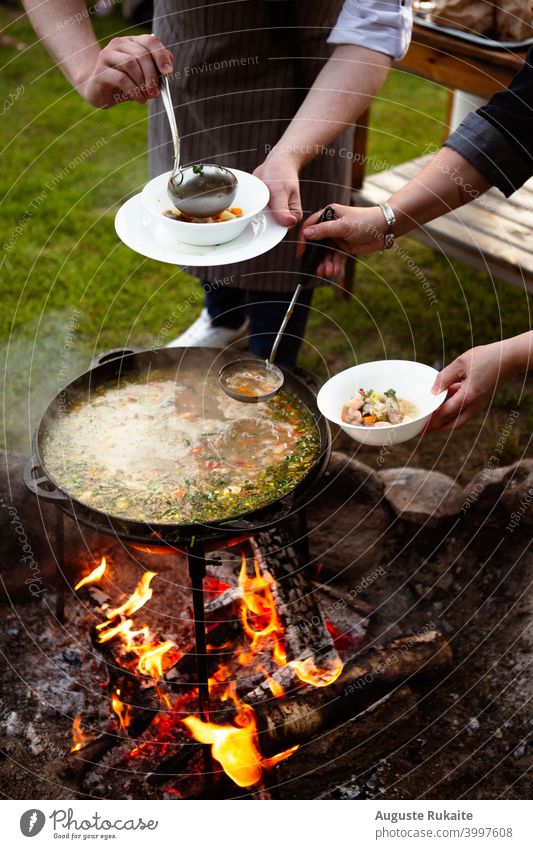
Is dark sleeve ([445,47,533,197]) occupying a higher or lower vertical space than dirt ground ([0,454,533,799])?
higher

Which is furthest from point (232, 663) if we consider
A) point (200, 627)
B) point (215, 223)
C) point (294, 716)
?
point (215, 223)

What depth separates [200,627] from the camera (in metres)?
Answer: 2.03

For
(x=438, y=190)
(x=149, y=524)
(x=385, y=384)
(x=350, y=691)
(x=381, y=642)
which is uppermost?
(x=438, y=190)

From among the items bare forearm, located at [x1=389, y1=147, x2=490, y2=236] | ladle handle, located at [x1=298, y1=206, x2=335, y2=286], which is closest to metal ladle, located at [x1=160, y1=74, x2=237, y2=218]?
ladle handle, located at [x1=298, y1=206, x2=335, y2=286]

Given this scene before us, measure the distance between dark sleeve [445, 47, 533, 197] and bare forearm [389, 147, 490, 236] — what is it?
0.03m

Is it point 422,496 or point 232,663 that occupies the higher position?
point 422,496

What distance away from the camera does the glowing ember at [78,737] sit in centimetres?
220

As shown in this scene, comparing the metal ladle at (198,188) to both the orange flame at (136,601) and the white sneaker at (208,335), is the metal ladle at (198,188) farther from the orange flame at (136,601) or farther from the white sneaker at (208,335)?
the white sneaker at (208,335)

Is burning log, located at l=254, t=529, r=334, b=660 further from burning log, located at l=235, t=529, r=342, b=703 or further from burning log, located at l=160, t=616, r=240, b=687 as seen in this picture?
A: burning log, located at l=160, t=616, r=240, b=687

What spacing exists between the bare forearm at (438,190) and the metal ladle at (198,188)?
54 centimetres

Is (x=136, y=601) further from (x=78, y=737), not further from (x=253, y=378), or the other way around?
(x=253, y=378)

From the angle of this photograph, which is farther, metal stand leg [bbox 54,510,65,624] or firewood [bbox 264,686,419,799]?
metal stand leg [bbox 54,510,65,624]

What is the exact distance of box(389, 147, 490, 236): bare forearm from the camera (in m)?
2.11

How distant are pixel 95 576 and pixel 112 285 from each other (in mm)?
2122
